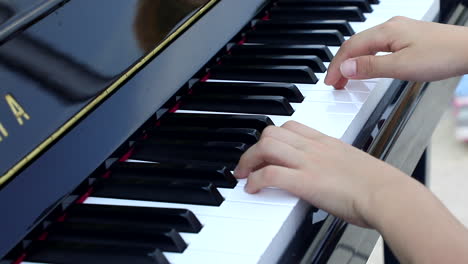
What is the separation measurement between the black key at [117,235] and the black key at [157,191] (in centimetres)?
6

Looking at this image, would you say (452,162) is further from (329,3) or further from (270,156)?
(270,156)

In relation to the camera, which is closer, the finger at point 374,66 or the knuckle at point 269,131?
the knuckle at point 269,131

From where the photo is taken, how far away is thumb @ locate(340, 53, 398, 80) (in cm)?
112

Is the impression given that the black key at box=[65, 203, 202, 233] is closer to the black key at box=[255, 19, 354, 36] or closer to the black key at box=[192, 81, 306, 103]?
the black key at box=[192, 81, 306, 103]

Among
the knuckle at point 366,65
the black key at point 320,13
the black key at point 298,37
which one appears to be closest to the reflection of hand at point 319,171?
the knuckle at point 366,65

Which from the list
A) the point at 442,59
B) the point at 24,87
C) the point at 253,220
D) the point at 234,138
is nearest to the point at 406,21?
the point at 442,59

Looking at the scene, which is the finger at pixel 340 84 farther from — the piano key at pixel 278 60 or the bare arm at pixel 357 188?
the bare arm at pixel 357 188

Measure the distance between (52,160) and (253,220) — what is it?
24 cm

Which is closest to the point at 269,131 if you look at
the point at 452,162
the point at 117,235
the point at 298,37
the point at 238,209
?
the point at 238,209

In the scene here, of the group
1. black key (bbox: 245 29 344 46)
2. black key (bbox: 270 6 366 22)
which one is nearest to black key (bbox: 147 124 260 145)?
Result: black key (bbox: 245 29 344 46)

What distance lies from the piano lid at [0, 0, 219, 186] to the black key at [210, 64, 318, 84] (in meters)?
0.15

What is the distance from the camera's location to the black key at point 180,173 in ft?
2.96

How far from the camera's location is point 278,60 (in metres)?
1.20

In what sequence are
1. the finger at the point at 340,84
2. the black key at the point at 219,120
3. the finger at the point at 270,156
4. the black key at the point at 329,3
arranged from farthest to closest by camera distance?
the black key at the point at 329,3 < the finger at the point at 340,84 < the black key at the point at 219,120 < the finger at the point at 270,156
